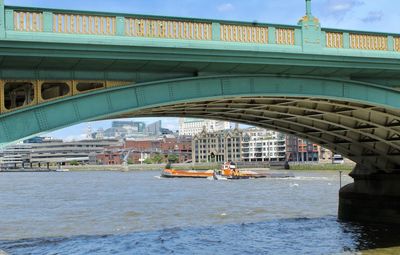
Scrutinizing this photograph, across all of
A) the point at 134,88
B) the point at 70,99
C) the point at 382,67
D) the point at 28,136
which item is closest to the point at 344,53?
the point at 382,67

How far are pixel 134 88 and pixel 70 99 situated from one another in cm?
179

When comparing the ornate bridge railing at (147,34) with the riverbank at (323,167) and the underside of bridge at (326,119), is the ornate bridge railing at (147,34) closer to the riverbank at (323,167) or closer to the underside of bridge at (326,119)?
the underside of bridge at (326,119)

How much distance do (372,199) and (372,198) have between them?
15 cm

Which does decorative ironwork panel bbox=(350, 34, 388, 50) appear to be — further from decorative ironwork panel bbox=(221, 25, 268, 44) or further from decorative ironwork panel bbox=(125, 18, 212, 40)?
decorative ironwork panel bbox=(125, 18, 212, 40)

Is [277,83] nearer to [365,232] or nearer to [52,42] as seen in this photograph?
[52,42]

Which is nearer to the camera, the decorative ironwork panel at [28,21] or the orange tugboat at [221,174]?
the decorative ironwork panel at [28,21]

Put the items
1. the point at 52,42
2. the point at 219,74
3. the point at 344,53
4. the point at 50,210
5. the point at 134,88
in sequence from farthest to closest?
1. the point at 50,210
2. the point at 344,53
3. the point at 219,74
4. the point at 134,88
5. the point at 52,42

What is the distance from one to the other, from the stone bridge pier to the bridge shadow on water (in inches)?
25.8

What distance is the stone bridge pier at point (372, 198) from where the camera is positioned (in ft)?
98.1

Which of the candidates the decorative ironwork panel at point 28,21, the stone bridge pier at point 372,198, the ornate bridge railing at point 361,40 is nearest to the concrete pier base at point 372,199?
→ the stone bridge pier at point 372,198

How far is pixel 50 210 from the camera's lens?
45.0 m

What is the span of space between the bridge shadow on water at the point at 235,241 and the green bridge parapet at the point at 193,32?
10721 millimetres

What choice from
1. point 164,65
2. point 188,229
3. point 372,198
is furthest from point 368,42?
point 188,229

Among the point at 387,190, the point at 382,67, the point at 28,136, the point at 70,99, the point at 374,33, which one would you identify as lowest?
the point at 387,190
